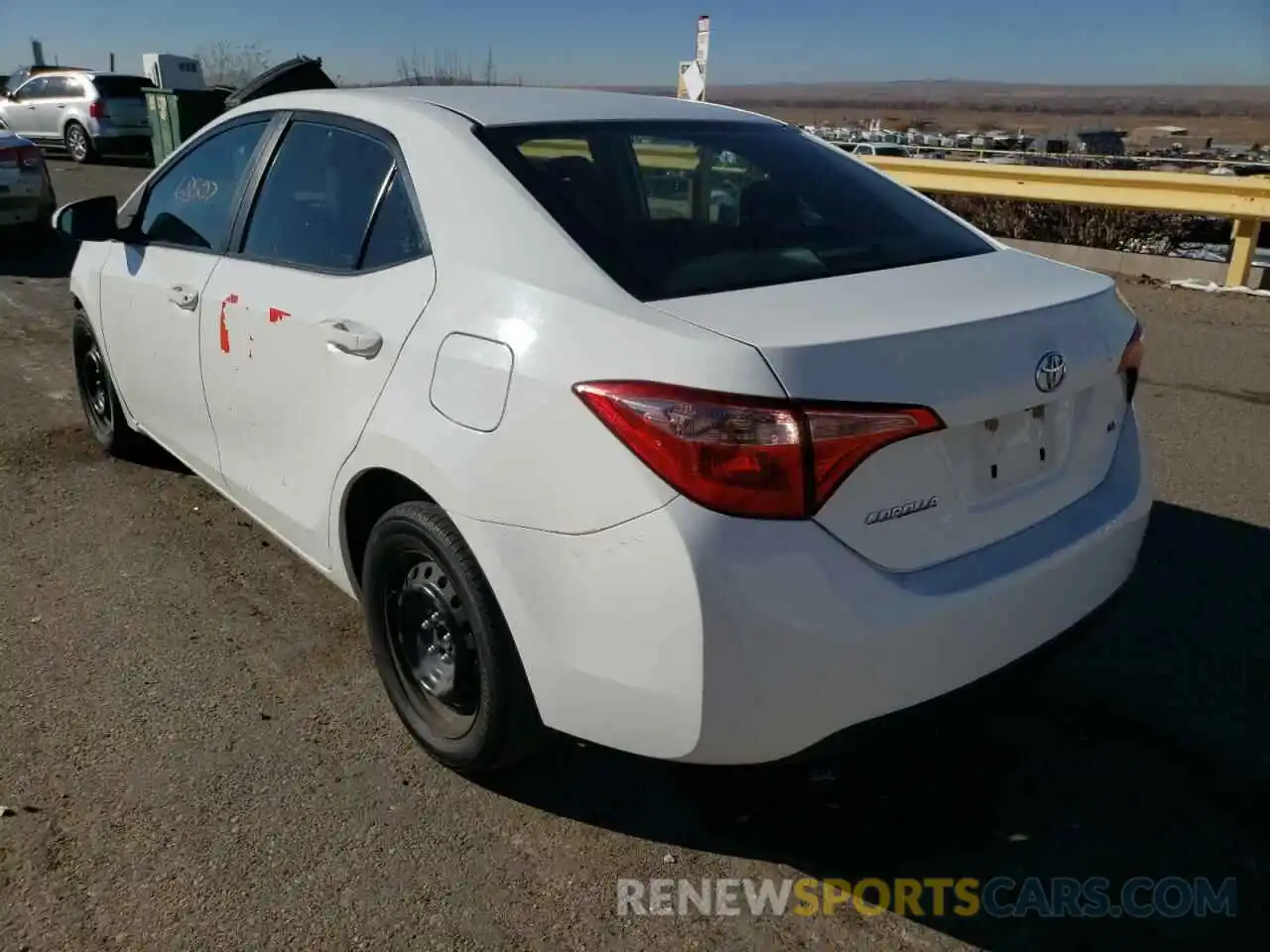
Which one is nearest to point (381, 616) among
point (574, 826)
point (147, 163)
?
point (574, 826)

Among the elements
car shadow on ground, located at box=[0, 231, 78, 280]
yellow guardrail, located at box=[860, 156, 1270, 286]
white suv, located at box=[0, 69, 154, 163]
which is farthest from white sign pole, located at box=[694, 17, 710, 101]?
white suv, located at box=[0, 69, 154, 163]

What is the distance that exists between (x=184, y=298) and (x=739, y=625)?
8.30 feet

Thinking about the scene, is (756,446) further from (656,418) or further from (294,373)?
(294,373)

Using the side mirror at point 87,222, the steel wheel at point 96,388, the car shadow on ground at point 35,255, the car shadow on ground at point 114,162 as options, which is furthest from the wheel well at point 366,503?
the car shadow on ground at point 114,162

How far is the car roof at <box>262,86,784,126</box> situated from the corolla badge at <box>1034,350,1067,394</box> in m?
1.43

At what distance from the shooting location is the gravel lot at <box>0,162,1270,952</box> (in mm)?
2348

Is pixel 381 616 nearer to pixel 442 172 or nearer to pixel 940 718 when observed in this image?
pixel 442 172

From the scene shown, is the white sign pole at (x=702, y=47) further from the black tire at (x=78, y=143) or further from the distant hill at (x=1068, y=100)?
the distant hill at (x=1068, y=100)

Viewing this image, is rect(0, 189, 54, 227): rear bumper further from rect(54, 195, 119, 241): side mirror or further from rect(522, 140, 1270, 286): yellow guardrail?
rect(522, 140, 1270, 286): yellow guardrail

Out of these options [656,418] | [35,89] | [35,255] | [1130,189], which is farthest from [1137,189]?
[35,89]

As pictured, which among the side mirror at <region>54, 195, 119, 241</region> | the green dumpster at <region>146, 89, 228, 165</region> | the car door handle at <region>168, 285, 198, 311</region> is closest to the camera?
the car door handle at <region>168, 285, 198, 311</region>

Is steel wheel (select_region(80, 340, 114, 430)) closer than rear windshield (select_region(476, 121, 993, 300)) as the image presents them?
No

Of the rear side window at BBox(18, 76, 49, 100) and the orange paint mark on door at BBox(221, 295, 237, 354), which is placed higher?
the rear side window at BBox(18, 76, 49, 100)

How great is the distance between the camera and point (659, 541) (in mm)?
2035
